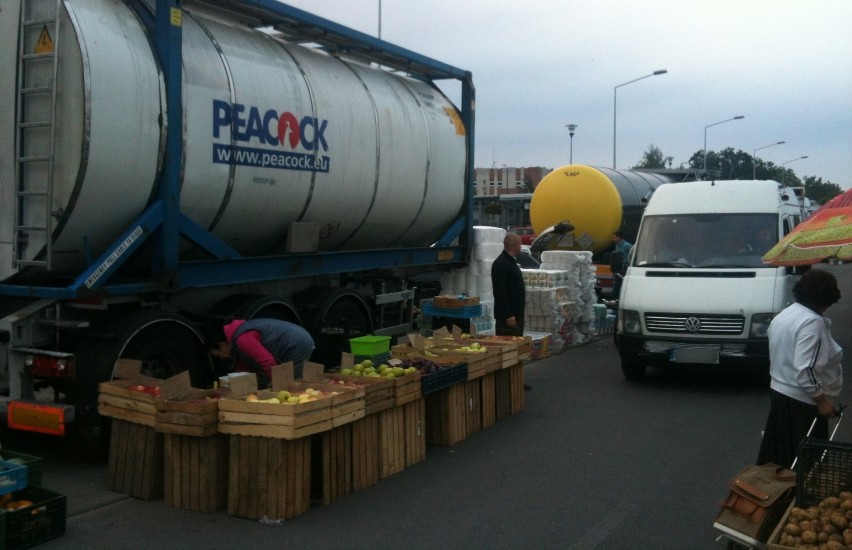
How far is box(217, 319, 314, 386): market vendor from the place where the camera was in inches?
277

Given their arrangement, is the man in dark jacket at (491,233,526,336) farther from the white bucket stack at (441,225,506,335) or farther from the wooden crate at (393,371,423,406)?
the wooden crate at (393,371,423,406)

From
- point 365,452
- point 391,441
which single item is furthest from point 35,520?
point 391,441

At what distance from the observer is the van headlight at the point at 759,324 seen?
9883 millimetres

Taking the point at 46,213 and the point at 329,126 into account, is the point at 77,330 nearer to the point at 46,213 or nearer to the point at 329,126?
the point at 46,213

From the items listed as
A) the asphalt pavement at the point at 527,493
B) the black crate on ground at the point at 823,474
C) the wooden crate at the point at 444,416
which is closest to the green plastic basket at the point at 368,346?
the wooden crate at the point at 444,416

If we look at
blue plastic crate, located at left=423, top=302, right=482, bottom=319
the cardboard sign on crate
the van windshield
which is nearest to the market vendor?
the cardboard sign on crate

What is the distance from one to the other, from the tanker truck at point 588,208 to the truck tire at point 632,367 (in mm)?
8886

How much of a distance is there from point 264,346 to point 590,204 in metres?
15.2

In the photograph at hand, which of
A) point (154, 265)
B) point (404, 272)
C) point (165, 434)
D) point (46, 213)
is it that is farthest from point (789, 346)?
point (404, 272)

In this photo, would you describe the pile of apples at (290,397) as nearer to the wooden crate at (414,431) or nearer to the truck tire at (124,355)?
the wooden crate at (414,431)

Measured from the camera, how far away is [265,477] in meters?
5.76

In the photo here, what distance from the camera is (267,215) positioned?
875cm

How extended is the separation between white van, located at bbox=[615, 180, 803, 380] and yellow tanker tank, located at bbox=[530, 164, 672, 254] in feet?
28.6

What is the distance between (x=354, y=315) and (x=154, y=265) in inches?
138
